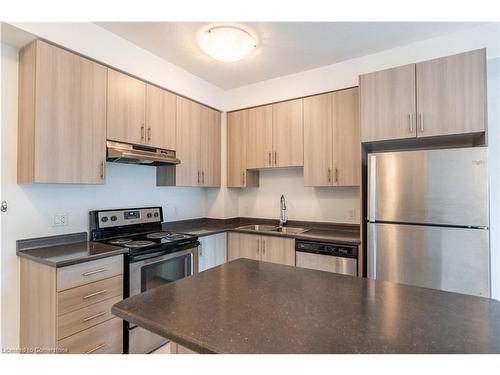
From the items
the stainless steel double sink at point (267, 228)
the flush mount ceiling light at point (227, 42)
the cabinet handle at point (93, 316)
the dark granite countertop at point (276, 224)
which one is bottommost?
the cabinet handle at point (93, 316)

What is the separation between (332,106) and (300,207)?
1208 mm

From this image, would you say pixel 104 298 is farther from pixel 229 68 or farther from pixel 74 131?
pixel 229 68

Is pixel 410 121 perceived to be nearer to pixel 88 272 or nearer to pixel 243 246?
pixel 243 246

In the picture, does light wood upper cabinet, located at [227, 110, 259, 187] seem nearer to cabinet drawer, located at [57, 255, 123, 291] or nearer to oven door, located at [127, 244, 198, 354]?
oven door, located at [127, 244, 198, 354]

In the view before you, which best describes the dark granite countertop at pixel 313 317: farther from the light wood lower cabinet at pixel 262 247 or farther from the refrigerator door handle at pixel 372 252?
the light wood lower cabinet at pixel 262 247

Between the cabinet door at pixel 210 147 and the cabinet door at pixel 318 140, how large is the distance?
1133mm

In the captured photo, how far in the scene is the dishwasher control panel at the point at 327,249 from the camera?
237 cm

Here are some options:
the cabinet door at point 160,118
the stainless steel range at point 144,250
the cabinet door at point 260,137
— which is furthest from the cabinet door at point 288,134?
the stainless steel range at point 144,250

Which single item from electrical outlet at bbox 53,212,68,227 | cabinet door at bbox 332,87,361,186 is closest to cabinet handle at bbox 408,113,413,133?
cabinet door at bbox 332,87,361,186

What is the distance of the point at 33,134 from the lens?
5.90 feet

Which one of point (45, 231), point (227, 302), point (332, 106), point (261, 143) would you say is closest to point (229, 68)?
point (261, 143)

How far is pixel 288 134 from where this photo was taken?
3.01m

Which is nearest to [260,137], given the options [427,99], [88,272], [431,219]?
[427,99]
